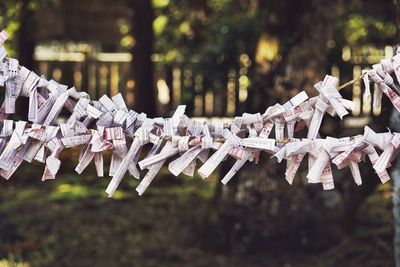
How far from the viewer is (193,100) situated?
384 inches

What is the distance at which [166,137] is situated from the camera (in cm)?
209

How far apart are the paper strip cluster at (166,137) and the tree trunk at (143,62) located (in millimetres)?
7510

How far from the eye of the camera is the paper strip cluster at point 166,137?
2.06 meters

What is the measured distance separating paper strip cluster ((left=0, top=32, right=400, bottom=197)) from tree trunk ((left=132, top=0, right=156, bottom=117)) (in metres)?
7.51

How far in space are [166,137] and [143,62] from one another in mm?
7734

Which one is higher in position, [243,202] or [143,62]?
[143,62]

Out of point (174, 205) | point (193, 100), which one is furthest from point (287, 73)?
point (193, 100)

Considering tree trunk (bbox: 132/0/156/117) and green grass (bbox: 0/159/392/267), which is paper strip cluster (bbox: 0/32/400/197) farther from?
tree trunk (bbox: 132/0/156/117)

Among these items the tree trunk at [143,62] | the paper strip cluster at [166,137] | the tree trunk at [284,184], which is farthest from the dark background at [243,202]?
the paper strip cluster at [166,137]

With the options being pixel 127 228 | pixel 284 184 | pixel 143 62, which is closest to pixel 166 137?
pixel 284 184

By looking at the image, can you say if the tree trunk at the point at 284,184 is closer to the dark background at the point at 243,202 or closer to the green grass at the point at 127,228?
the dark background at the point at 243,202

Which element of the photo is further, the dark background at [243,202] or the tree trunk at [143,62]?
the tree trunk at [143,62]

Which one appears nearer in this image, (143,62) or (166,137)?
(166,137)

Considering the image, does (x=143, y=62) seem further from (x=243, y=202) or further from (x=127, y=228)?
(x=243, y=202)
